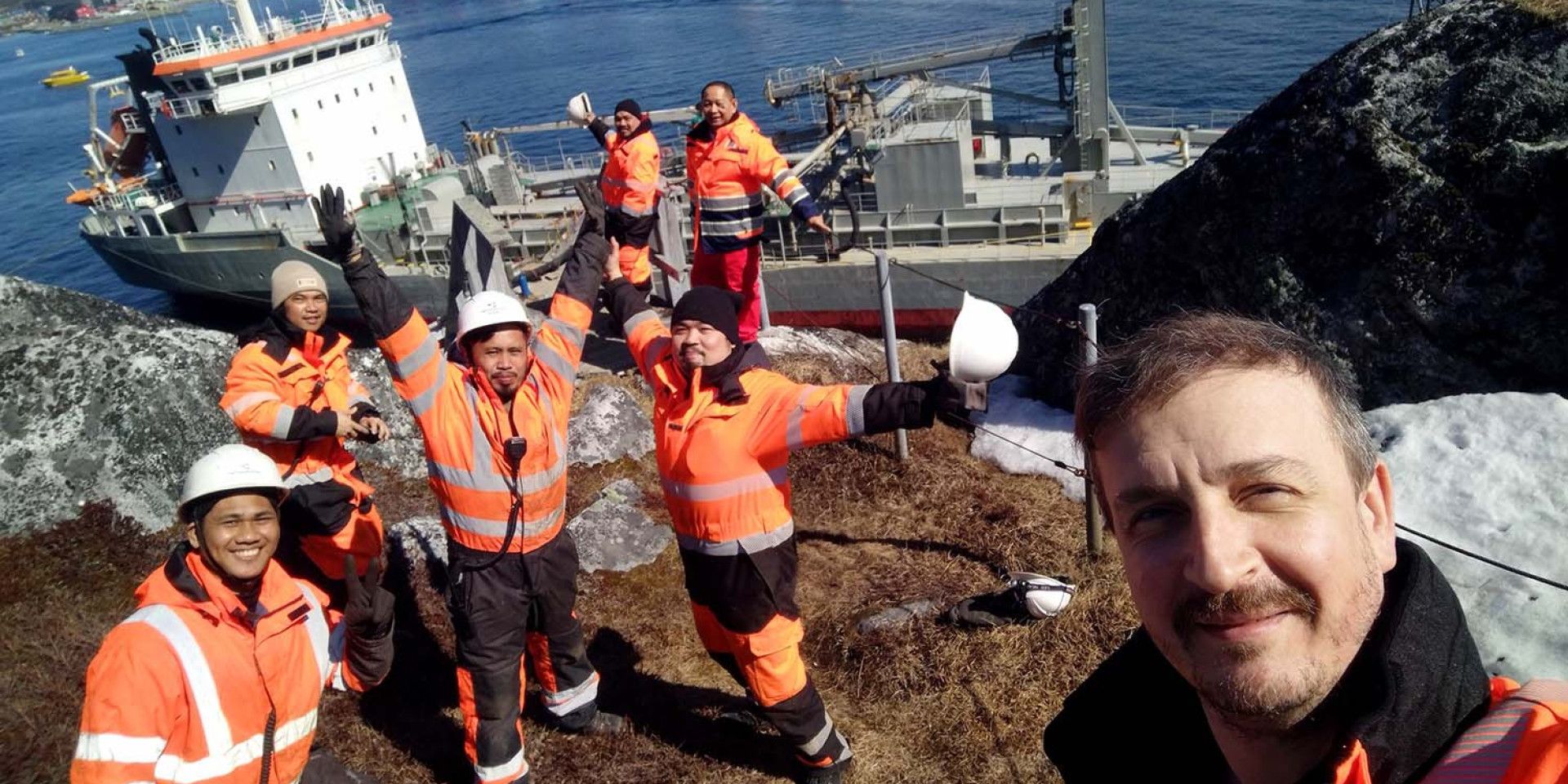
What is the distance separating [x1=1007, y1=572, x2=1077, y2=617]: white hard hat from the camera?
13.5 ft

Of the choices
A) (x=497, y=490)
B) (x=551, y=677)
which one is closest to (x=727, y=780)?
(x=551, y=677)

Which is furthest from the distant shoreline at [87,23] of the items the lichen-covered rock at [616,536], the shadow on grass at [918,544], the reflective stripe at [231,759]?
the reflective stripe at [231,759]

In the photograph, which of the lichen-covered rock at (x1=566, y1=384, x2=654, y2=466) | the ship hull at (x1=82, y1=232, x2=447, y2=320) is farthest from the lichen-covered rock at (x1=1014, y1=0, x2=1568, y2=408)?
the ship hull at (x1=82, y1=232, x2=447, y2=320)

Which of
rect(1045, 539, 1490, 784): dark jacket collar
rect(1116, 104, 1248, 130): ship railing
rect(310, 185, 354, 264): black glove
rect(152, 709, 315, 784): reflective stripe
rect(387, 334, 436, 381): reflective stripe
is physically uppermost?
rect(310, 185, 354, 264): black glove

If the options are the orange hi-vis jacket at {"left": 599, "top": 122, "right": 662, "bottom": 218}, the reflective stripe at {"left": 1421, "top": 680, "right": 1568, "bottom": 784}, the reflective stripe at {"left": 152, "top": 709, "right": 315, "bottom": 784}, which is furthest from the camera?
the orange hi-vis jacket at {"left": 599, "top": 122, "right": 662, "bottom": 218}

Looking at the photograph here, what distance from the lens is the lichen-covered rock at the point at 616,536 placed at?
16.8 feet

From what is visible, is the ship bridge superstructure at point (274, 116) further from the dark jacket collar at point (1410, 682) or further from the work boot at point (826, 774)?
the dark jacket collar at point (1410, 682)

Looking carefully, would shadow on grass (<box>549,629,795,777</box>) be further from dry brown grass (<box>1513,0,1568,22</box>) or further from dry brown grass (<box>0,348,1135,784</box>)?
dry brown grass (<box>1513,0,1568,22</box>)

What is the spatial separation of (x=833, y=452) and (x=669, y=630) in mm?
1757

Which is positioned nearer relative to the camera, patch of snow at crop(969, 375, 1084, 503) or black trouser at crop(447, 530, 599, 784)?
black trouser at crop(447, 530, 599, 784)

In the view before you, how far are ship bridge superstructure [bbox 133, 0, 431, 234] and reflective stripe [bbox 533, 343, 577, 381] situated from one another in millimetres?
16430

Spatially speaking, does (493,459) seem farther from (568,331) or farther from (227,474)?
(227,474)

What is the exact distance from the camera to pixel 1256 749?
113cm

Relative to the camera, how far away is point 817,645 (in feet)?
14.4
